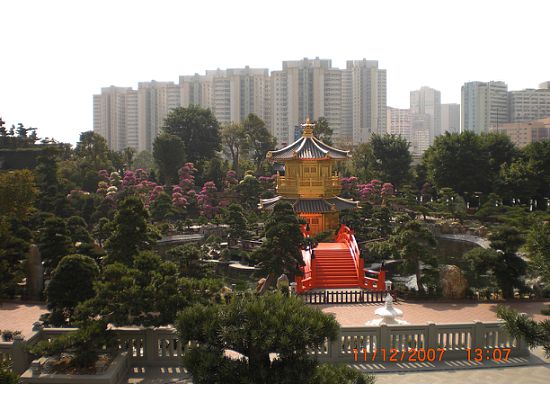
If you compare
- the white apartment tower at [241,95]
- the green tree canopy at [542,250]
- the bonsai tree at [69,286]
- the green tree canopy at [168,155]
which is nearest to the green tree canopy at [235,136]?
the green tree canopy at [168,155]

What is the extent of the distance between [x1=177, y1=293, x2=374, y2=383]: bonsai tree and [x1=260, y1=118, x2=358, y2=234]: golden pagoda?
13.9 m

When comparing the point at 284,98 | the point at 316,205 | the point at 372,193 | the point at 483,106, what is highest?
the point at 284,98

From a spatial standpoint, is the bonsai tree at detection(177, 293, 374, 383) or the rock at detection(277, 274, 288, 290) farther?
the rock at detection(277, 274, 288, 290)

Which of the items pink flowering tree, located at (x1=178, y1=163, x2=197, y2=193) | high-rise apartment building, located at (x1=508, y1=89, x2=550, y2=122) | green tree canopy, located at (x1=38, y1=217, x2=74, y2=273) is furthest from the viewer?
high-rise apartment building, located at (x1=508, y1=89, x2=550, y2=122)

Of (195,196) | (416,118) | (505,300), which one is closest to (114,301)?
(505,300)

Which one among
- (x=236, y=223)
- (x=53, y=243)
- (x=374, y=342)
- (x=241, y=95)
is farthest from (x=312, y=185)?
(x=241, y=95)

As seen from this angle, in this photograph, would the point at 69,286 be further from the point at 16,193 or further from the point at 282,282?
the point at 16,193

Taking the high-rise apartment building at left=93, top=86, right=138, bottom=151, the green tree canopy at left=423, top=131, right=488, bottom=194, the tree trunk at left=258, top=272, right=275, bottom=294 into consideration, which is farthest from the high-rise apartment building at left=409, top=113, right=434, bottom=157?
the tree trunk at left=258, top=272, right=275, bottom=294

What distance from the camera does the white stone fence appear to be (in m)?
7.50

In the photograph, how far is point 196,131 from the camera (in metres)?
36.2

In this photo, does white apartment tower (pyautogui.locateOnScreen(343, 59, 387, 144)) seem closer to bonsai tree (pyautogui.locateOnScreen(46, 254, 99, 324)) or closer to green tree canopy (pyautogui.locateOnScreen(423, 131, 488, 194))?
green tree canopy (pyautogui.locateOnScreen(423, 131, 488, 194))
